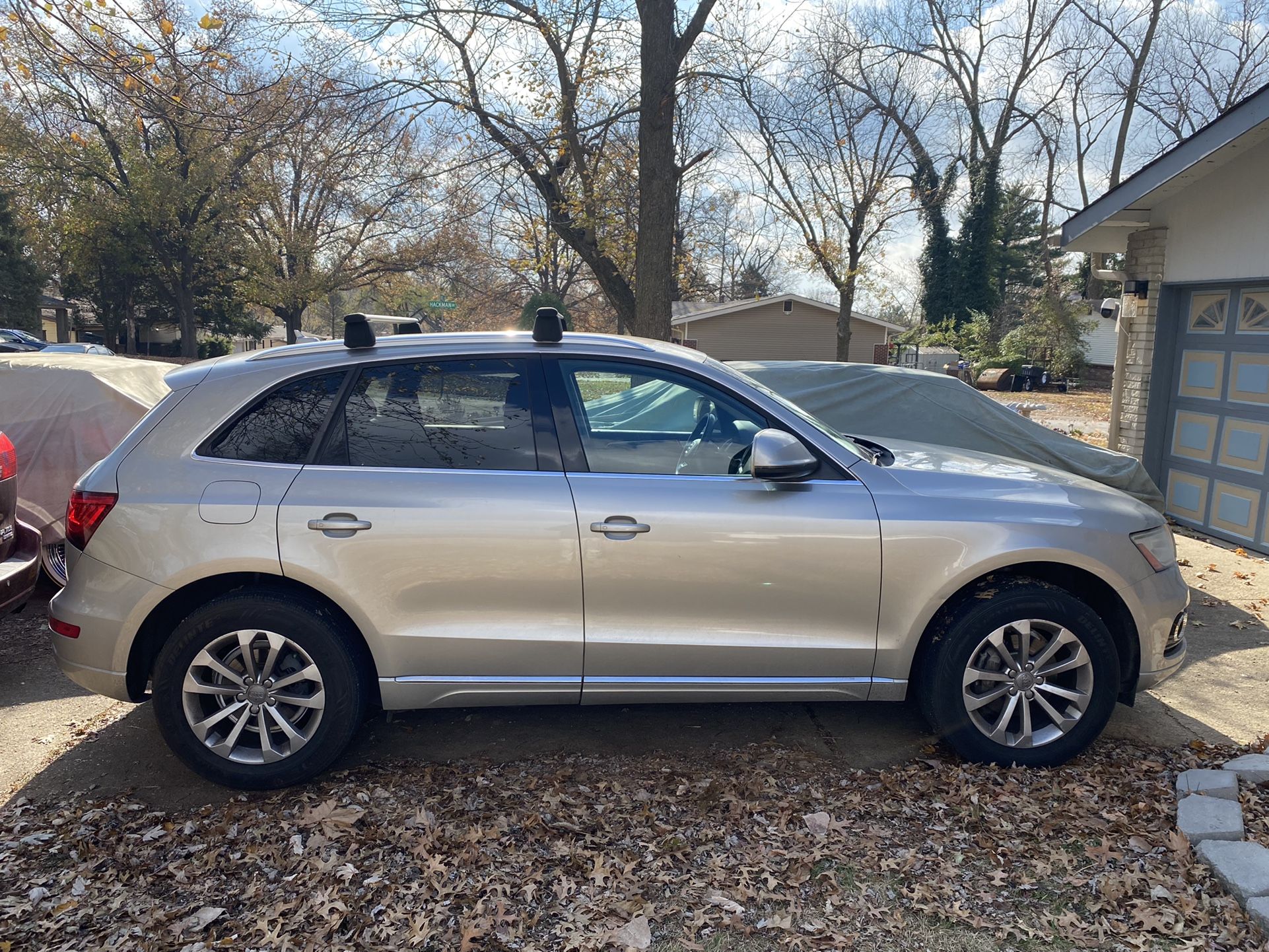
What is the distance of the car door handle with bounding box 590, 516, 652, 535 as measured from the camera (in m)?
3.51

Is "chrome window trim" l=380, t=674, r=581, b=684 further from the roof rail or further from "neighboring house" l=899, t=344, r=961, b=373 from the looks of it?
"neighboring house" l=899, t=344, r=961, b=373

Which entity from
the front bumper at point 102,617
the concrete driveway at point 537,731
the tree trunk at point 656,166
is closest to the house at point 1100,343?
the tree trunk at point 656,166

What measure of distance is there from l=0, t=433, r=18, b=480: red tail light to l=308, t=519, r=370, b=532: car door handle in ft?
7.51

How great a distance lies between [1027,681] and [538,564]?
6.97 feet

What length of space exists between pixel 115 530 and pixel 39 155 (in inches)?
1042

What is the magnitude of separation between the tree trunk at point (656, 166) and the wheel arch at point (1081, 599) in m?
7.42

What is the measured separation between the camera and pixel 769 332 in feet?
Answer: 131

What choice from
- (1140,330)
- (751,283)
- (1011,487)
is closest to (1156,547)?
(1011,487)

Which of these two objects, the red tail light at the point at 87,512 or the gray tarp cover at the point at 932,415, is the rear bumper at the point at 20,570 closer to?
the red tail light at the point at 87,512

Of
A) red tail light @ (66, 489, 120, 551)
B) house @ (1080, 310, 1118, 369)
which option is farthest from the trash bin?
red tail light @ (66, 489, 120, 551)

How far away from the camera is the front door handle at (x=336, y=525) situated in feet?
11.4

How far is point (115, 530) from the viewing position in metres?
3.49

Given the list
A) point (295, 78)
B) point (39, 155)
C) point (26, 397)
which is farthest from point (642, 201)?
point (39, 155)

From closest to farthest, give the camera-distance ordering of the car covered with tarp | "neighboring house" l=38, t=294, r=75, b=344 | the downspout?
the car covered with tarp, the downspout, "neighboring house" l=38, t=294, r=75, b=344
